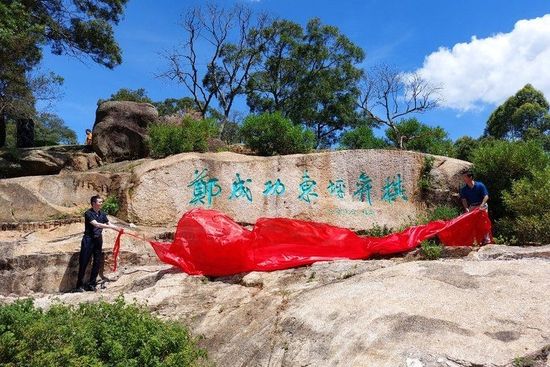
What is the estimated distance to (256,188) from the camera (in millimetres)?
8984

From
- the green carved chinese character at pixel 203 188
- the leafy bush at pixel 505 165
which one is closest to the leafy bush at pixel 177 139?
the green carved chinese character at pixel 203 188

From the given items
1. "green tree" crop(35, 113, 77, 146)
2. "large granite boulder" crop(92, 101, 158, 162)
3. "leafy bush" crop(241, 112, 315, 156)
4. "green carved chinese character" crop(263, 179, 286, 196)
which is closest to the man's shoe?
"green carved chinese character" crop(263, 179, 286, 196)

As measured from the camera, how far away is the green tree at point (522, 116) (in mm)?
26406

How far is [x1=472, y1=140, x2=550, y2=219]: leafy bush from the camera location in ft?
29.5

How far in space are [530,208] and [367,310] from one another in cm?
503

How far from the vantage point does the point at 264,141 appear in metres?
10.7

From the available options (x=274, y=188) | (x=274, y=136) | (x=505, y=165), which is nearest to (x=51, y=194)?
(x=274, y=188)

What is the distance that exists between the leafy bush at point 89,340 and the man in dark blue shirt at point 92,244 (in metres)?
2.46

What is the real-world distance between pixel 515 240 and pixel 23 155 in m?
10.7

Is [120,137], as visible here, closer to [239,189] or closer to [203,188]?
[203,188]

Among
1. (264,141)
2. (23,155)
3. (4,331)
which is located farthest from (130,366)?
(23,155)

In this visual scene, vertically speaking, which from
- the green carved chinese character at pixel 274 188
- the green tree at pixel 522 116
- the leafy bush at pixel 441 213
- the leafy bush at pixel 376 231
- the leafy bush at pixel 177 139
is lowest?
the leafy bush at pixel 376 231

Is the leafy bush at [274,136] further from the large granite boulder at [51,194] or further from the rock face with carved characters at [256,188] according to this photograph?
the large granite boulder at [51,194]

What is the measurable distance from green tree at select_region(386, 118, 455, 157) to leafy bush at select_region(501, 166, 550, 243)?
14.0 ft
